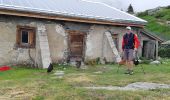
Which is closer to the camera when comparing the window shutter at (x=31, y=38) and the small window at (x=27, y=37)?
the small window at (x=27, y=37)

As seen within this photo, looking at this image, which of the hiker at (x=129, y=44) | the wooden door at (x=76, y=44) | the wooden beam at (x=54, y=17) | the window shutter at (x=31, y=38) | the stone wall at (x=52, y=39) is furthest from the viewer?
the wooden door at (x=76, y=44)

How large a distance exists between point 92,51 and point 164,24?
3518cm

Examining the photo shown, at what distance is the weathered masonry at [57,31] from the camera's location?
61.9 feet

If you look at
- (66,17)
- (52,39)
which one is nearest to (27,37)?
(52,39)

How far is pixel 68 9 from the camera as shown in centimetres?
2155


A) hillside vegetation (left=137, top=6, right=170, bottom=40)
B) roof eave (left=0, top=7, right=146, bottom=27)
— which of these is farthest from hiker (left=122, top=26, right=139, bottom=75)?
hillside vegetation (left=137, top=6, right=170, bottom=40)

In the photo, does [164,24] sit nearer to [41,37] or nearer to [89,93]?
[41,37]

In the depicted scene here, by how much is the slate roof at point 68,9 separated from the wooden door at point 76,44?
1134 mm

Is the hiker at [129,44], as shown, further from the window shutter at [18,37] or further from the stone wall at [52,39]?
the window shutter at [18,37]

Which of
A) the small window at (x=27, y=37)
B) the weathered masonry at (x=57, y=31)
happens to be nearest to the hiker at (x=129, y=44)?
the weathered masonry at (x=57, y=31)

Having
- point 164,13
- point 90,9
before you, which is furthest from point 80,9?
point 164,13

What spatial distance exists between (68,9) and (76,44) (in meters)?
1.90

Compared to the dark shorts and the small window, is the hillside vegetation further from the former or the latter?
the dark shorts

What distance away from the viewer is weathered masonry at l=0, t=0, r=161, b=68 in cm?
1888
